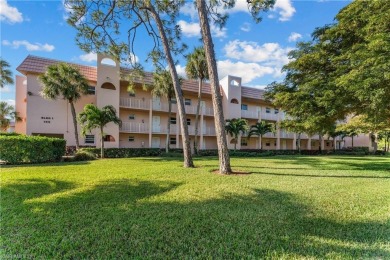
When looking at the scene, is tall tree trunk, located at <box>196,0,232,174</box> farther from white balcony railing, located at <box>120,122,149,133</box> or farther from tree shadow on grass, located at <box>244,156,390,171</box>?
white balcony railing, located at <box>120,122,149,133</box>

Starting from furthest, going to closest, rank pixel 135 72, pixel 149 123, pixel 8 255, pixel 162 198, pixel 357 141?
pixel 357 141 → pixel 149 123 → pixel 135 72 → pixel 162 198 → pixel 8 255

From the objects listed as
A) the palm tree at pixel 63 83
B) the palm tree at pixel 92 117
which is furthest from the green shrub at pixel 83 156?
the palm tree at pixel 63 83

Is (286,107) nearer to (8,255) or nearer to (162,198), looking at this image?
(162,198)

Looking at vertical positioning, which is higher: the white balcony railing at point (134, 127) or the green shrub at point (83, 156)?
the white balcony railing at point (134, 127)

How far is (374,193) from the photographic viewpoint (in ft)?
23.4

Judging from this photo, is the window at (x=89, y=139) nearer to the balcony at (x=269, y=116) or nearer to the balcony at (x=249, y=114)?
the balcony at (x=249, y=114)

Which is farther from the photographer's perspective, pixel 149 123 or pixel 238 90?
pixel 238 90

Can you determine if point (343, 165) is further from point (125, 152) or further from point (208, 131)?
point (125, 152)

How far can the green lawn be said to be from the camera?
3371 millimetres

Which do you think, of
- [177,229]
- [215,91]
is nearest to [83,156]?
[215,91]

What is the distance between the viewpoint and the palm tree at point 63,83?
18891 mm

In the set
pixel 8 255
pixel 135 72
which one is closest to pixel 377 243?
pixel 8 255

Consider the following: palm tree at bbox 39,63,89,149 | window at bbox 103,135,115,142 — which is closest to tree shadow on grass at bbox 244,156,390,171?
window at bbox 103,135,115,142

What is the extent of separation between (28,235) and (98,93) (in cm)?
2027
